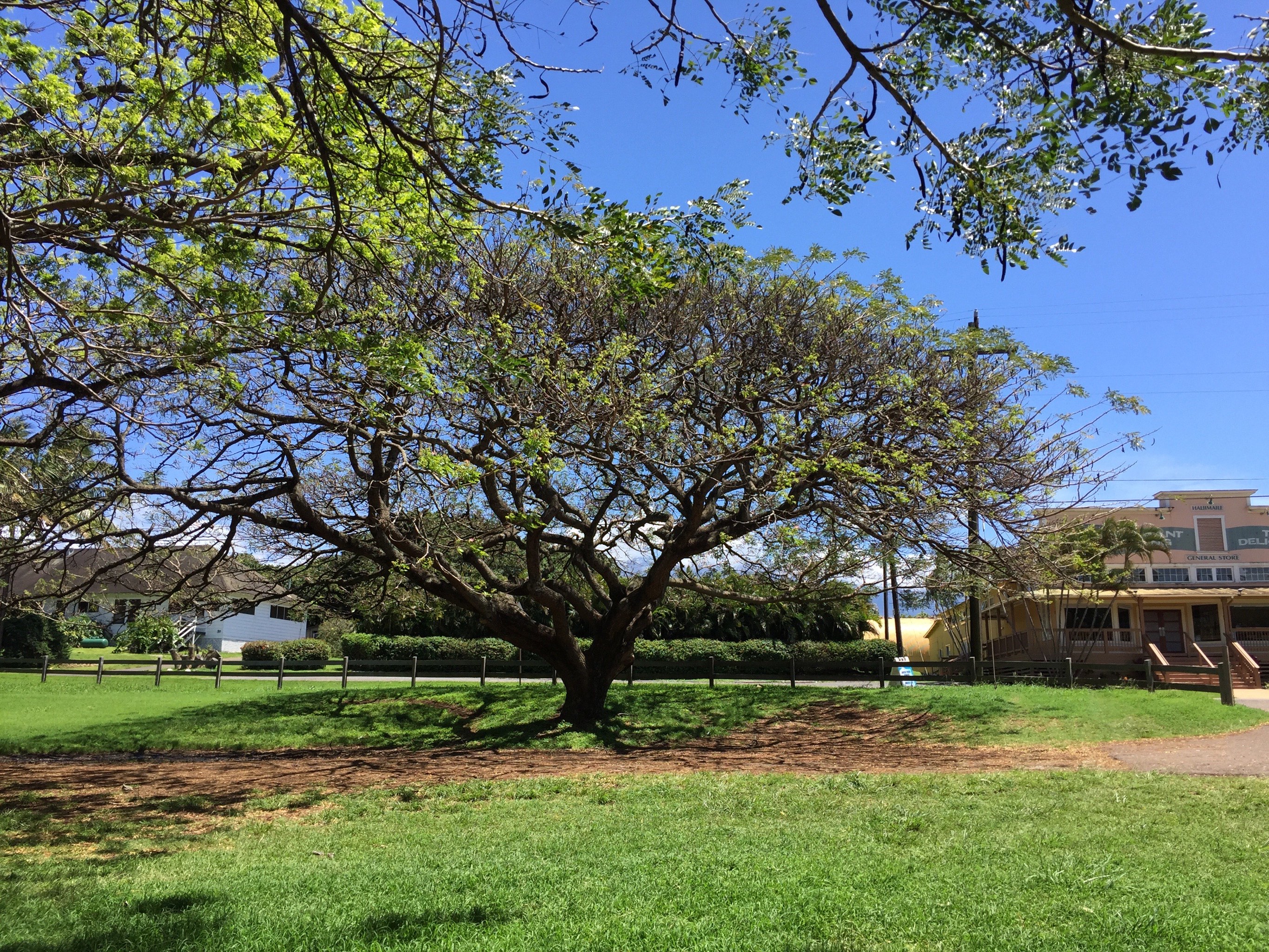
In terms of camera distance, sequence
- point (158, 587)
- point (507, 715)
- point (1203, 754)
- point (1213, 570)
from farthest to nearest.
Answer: point (1213, 570) < point (507, 715) < point (158, 587) < point (1203, 754)

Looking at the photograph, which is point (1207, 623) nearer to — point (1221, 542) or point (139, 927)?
point (1221, 542)

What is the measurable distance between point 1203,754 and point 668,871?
10655 millimetres

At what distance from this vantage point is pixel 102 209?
6.54m

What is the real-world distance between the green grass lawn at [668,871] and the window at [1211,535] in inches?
1318

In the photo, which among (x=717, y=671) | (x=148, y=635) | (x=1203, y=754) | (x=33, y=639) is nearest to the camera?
(x=1203, y=754)

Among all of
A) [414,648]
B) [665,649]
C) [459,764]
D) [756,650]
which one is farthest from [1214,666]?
[414,648]

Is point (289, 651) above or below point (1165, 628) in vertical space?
below

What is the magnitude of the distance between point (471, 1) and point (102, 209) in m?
3.37

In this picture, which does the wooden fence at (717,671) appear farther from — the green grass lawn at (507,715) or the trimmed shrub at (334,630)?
the trimmed shrub at (334,630)

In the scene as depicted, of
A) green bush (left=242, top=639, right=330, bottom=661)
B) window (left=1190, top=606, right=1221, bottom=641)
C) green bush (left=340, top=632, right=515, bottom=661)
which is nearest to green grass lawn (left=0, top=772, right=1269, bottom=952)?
green bush (left=340, top=632, right=515, bottom=661)

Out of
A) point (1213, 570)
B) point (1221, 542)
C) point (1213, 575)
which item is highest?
point (1221, 542)

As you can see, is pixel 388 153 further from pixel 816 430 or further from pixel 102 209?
pixel 816 430

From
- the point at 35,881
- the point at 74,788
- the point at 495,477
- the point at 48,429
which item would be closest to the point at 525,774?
the point at 495,477

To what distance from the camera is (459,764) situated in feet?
45.8
